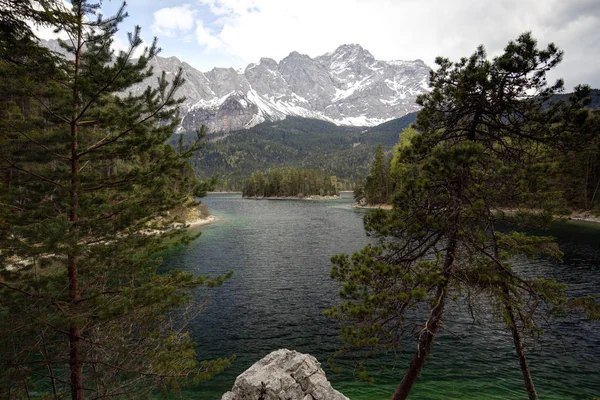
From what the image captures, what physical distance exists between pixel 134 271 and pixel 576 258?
4271 centimetres

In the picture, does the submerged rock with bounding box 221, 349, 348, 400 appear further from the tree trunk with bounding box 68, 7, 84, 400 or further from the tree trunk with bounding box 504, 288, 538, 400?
the tree trunk with bounding box 504, 288, 538, 400

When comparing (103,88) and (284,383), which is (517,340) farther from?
(103,88)

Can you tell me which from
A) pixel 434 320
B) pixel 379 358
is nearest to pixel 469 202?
pixel 434 320

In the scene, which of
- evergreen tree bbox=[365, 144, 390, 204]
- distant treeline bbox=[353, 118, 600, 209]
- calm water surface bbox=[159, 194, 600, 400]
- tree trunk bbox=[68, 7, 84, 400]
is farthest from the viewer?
evergreen tree bbox=[365, 144, 390, 204]

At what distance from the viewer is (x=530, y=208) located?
8.17 m

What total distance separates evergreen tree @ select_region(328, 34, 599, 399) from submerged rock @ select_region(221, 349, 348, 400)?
1.20 m

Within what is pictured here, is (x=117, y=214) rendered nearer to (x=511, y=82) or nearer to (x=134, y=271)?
(x=134, y=271)

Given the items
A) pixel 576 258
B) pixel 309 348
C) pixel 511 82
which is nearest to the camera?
pixel 511 82

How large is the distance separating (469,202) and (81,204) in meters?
10.2

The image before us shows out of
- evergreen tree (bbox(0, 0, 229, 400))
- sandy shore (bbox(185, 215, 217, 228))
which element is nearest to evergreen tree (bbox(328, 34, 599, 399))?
evergreen tree (bbox(0, 0, 229, 400))

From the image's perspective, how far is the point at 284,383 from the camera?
7.31 metres

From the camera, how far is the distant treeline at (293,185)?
157m

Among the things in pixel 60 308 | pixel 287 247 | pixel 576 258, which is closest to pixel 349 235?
pixel 287 247

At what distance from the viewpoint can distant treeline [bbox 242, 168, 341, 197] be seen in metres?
157
